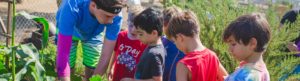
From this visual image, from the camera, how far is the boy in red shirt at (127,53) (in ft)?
9.38

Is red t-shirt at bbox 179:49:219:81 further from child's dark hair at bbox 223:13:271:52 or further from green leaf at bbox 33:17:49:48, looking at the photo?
green leaf at bbox 33:17:49:48

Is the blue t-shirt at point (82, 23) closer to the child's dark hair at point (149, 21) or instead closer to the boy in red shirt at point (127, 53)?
the boy in red shirt at point (127, 53)

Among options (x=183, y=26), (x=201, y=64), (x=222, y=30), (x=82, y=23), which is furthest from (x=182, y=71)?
(x=222, y=30)

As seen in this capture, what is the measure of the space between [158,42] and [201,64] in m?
0.30

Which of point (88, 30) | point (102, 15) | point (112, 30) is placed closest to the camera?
Answer: point (102, 15)

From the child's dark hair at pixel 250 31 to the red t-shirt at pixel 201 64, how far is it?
22 cm

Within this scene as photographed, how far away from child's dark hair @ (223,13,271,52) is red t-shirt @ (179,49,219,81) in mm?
218

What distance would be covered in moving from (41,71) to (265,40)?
1010mm

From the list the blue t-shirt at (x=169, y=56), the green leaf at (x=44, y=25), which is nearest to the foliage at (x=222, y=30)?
the blue t-shirt at (x=169, y=56)

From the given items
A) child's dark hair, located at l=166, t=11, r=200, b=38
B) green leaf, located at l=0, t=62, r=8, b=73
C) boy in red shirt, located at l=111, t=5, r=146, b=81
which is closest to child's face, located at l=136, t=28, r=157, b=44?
child's dark hair, located at l=166, t=11, r=200, b=38

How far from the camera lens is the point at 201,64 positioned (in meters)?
2.28

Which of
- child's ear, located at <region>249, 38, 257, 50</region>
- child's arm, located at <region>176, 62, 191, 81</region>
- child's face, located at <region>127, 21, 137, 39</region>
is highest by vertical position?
child's ear, located at <region>249, 38, 257, 50</region>

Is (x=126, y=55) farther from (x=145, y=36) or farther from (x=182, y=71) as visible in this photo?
(x=182, y=71)

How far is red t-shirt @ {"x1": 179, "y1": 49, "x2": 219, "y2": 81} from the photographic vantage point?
2.24 m
